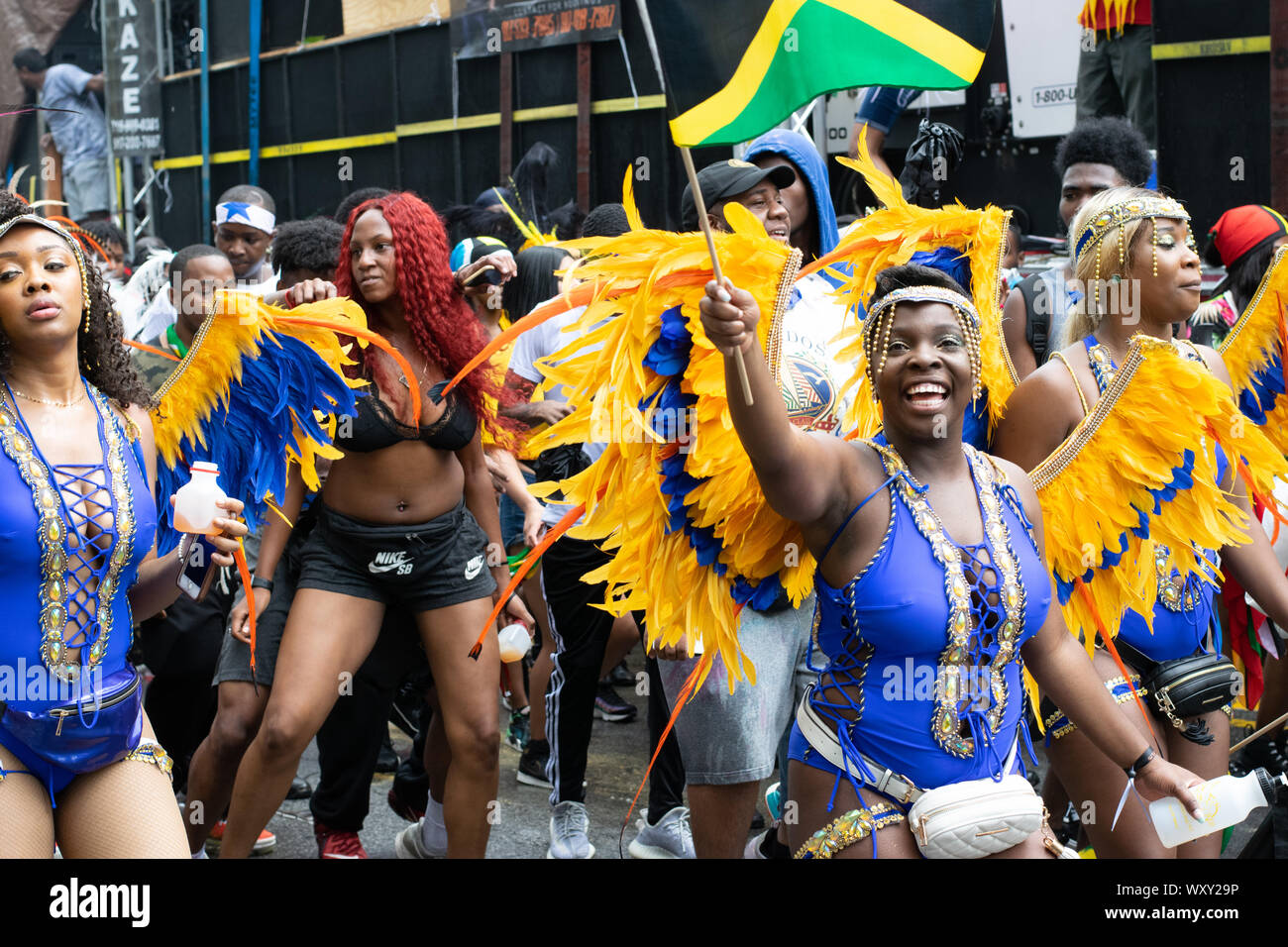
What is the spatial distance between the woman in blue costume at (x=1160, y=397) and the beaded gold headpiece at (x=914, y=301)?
2.60ft

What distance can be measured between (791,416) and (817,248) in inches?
31.5

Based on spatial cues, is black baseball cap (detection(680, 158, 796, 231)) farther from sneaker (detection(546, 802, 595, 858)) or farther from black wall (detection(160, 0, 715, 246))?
black wall (detection(160, 0, 715, 246))

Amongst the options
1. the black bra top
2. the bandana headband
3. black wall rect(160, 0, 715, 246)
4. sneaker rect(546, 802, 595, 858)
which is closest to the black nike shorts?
the black bra top

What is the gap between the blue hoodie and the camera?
425 centimetres

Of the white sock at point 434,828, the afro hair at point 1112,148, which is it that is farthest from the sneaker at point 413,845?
the afro hair at point 1112,148

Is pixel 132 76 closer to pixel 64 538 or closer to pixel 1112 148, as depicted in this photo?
pixel 1112 148

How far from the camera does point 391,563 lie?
4.50 metres

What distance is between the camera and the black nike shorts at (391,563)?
449 centimetres

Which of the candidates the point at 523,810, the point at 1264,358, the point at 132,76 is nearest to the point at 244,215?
the point at 523,810

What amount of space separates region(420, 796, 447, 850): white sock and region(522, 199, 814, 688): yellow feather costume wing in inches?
73.5

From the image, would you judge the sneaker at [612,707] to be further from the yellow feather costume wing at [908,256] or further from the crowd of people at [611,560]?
the yellow feather costume wing at [908,256]

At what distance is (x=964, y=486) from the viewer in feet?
10.1

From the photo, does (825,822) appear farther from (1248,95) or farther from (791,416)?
(1248,95)
